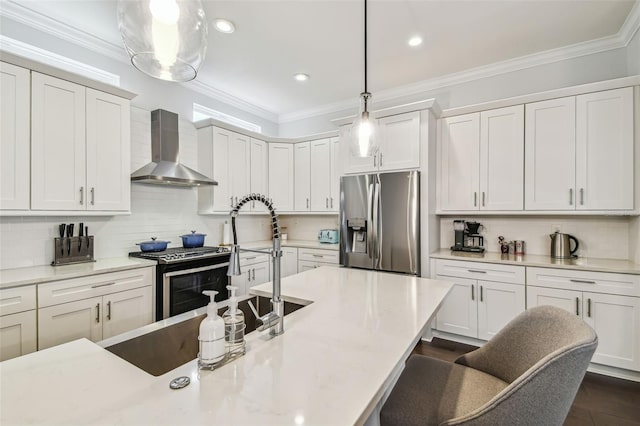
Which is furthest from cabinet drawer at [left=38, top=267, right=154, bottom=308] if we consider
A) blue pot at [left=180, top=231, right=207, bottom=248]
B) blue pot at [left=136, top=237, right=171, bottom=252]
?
blue pot at [left=180, top=231, right=207, bottom=248]

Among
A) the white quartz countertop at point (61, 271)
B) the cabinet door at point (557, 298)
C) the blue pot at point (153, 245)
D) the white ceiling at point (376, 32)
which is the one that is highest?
the white ceiling at point (376, 32)

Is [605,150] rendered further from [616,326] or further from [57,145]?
[57,145]

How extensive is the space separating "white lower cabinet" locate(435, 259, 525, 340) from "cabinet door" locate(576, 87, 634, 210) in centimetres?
95

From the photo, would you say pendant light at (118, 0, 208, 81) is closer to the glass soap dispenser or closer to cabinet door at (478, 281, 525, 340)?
the glass soap dispenser

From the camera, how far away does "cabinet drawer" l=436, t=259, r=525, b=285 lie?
2.76 m

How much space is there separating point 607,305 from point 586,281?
0.22 metres

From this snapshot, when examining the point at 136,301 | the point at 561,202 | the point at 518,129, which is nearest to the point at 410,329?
the point at 136,301

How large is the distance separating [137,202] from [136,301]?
116 cm

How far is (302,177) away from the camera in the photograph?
4445 mm

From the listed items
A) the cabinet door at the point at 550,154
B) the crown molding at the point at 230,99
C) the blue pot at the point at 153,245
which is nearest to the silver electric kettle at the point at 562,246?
the cabinet door at the point at 550,154

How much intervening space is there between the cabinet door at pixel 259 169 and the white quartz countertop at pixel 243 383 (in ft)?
10.5

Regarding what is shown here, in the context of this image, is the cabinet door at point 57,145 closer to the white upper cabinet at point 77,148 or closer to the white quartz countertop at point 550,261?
the white upper cabinet at point 77,148

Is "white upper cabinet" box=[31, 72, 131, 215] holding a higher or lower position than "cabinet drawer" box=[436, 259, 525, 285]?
higher

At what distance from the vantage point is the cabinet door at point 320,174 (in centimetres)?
424
